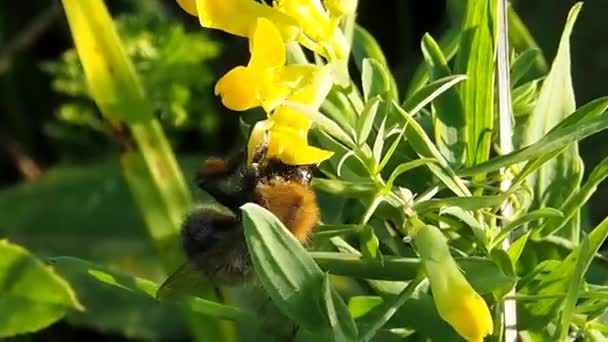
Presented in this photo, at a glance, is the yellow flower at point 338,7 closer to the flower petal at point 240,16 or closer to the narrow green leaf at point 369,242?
the flower petal at point 240,16

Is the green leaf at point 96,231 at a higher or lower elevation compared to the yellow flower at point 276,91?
lower

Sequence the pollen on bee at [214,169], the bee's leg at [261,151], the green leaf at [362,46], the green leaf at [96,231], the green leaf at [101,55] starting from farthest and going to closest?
the green leaf at [96,231]
the green leaf at [101,55]
the green leaf at [362,46]
the pollen on bee at [214,169]
the bee's leg at [261,151]

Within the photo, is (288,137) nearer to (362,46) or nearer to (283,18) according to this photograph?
(283,18)

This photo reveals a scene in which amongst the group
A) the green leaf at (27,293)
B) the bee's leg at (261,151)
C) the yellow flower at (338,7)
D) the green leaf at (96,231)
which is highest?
the yellow flower at (338,7)

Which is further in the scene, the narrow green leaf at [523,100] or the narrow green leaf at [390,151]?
the narrow green leaf at [523,100]

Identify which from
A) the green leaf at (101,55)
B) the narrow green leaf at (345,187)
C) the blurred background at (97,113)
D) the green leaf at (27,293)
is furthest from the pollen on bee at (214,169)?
the blurred background at (97,113)

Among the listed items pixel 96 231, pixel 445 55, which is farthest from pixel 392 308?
pixel 96 231

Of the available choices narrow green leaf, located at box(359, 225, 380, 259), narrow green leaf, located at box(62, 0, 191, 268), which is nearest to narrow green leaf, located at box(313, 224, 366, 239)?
narrow green leaf, located at box(359, 225, 380, 259)

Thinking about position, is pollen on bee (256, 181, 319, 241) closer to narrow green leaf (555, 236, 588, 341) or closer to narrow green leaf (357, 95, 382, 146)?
narrow green leaf (357, 95, 382, 146)

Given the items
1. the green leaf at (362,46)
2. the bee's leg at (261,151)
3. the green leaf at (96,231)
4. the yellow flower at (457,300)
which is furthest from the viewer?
the green leaf at (96,231)
